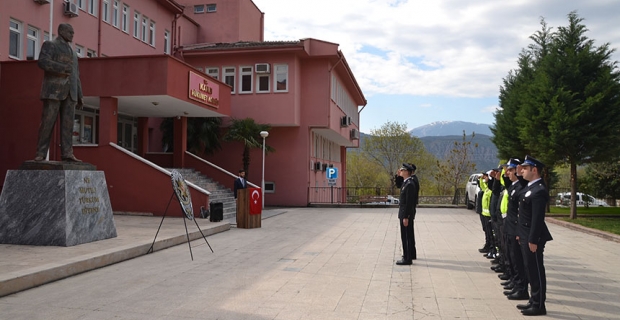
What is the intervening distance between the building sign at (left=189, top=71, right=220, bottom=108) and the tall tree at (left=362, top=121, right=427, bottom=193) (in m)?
40.0

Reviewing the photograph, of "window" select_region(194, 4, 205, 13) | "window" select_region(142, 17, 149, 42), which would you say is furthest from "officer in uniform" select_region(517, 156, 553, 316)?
"window" select_region(194, 4, 205, 13)

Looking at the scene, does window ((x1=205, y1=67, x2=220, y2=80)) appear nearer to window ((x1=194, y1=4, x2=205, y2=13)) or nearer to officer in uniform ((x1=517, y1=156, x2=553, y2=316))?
window ((x1=194, y1=4, x2=205, y2=13))

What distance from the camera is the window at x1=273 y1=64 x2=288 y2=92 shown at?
25.9 meters

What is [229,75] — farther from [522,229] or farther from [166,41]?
[522,229]

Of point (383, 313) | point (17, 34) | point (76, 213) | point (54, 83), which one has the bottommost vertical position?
point (383, 313)

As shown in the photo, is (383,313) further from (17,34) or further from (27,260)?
(17,34)

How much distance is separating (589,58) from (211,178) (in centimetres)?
1774

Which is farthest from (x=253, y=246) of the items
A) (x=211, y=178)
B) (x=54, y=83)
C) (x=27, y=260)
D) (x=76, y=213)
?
(x=211, y=178)

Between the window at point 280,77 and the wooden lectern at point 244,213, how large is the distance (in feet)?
37.6

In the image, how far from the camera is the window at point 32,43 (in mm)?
18406

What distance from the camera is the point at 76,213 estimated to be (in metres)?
10.0

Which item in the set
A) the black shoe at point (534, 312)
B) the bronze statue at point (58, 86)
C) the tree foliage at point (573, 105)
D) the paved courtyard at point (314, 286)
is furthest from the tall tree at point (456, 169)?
the black shoe at point (534, 312)

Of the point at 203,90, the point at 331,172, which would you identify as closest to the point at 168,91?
the point at 203,90

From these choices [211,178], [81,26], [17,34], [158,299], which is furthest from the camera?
[211,178]
